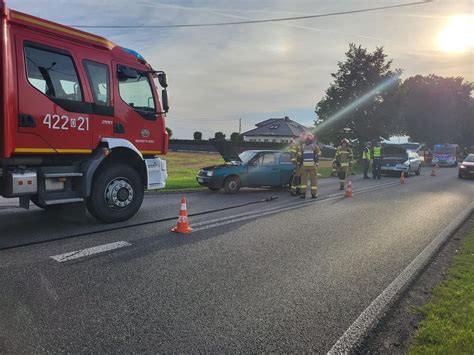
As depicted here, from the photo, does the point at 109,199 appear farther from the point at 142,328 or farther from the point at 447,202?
the point at 447,202

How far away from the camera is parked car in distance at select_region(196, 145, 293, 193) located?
39.2ft

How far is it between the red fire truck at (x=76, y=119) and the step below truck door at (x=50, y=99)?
15 millimetres

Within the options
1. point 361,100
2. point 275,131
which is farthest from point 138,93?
point 275,131

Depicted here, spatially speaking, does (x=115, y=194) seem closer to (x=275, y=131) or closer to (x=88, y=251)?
(x=88, y=251)

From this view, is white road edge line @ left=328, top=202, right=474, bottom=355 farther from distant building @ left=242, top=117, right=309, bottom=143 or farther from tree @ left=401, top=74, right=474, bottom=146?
distant building @ left=242, top=117, right=309, bottom=143

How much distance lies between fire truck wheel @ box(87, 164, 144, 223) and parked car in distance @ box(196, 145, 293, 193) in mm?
4593

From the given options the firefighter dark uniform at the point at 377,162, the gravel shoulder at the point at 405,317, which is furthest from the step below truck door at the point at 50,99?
the firefighter dark uniform at the point at 377,162

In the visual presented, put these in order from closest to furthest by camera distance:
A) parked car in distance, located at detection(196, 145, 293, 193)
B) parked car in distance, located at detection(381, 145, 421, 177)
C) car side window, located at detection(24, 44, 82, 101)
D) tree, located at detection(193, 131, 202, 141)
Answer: car side window, located at detection(24, 44, 82, 101), parked car in distance, located at detection(196, 145, 293, 193), parked car in distance, located at detection(381, 145, 421, 177), tree, located at detection(193, 131, 202, 141)

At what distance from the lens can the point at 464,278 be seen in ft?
14.8

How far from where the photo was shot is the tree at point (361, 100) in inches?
1266

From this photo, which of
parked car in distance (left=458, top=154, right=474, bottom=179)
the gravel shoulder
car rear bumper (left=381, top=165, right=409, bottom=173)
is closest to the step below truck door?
the gravel shoulder

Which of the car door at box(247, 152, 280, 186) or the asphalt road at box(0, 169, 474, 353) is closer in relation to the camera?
the asphalt road at box(0, 169, 474, 353)

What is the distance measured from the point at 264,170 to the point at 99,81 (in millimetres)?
6796

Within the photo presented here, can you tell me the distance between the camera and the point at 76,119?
6.38m
